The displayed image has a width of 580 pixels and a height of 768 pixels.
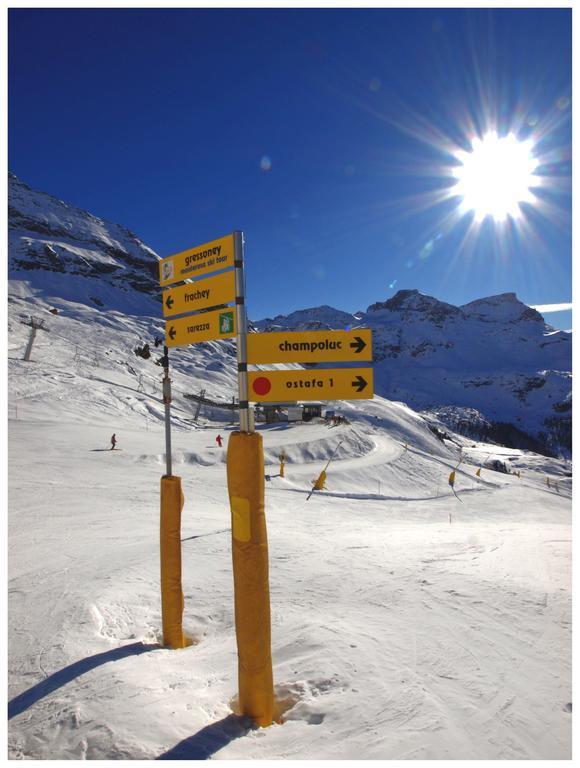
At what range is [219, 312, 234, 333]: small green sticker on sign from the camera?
13.0 feet

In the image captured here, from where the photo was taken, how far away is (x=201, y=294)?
4.29 meters

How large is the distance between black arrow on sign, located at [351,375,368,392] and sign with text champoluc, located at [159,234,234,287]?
5.31ft

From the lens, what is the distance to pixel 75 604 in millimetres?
5336

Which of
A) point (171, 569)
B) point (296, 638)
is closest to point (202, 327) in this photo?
point (171, 569)

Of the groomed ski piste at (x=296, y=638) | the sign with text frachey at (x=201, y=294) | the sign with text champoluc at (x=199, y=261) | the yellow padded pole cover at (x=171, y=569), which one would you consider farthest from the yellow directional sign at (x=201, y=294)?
the groomed ski piste at (x=296, y=638)

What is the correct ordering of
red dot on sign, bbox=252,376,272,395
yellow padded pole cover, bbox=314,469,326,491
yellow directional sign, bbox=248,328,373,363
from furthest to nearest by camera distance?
yellow padded pole cover, bbox=314,469,326,491 → red dot on sign, bbox=252,376,272,395 → yellow directional sign, bbox=248,328,373,363

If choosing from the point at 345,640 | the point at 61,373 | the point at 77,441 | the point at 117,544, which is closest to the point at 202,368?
the point at 61,373

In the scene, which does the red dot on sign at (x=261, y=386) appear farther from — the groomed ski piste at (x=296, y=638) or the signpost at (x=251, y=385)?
the groomed ski piste at (x=296, y=638)

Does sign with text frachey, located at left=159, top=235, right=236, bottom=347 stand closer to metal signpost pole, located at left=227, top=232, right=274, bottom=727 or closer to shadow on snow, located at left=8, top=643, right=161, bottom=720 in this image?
metal signpost pole, located at left=227, top=232, right=274, bottom=727

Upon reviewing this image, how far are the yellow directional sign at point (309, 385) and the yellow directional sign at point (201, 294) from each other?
2.73ft

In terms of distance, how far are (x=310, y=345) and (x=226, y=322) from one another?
868 mm

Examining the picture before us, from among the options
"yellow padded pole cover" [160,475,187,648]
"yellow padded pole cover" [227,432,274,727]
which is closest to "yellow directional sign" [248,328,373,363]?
"yellow padded pole cover" [227,432,274,727]

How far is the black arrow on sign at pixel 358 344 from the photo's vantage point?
384 cm
